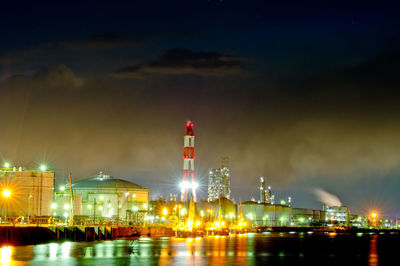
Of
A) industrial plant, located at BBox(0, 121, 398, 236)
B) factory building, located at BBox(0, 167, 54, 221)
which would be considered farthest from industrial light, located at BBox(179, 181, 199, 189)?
factory building, located at BBox(0, 167, 54, 221)

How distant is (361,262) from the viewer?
55.4m

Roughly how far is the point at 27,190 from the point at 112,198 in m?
32.8

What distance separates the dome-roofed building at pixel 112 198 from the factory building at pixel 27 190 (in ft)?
46.4

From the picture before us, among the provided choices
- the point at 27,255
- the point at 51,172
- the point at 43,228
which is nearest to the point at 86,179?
the point at 51,172

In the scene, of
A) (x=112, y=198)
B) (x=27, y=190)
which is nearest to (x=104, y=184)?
(x=112, y=198)

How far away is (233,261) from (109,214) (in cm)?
7745

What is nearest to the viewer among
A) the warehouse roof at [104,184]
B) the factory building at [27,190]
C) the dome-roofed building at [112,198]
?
the factory building at [27,190]

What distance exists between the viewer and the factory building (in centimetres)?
9731

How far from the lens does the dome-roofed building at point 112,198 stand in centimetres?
12512

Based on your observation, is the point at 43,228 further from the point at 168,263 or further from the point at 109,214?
the point at 109,214

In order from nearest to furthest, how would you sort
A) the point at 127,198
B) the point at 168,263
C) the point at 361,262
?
the point at 168,263 → the point at 361,262 → the point at 127,198

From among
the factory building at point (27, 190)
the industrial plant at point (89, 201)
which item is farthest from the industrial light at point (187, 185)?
the factory building at point (27, 190)

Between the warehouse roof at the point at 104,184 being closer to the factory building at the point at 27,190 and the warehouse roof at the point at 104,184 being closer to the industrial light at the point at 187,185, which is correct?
the industrial light at the point at 187,185

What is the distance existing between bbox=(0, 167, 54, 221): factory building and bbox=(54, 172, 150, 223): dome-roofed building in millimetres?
14130
